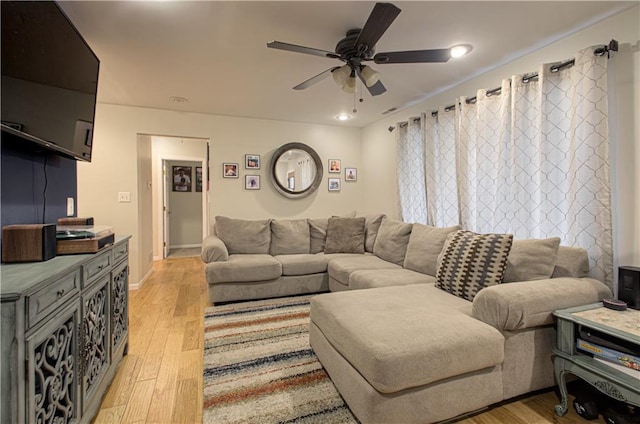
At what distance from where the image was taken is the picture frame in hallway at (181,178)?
698 cm

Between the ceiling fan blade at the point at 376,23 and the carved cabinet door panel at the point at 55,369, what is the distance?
1915 millimetres

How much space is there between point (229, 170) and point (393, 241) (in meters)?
2.47

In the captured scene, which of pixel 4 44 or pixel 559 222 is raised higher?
pixel 4 44

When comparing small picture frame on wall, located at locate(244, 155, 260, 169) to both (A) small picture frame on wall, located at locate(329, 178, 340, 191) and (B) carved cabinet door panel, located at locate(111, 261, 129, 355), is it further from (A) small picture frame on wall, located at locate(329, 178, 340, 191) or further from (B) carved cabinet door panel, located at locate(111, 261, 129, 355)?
(B) carved cabinet door panel, located at locate(111, 261, 129, 355)

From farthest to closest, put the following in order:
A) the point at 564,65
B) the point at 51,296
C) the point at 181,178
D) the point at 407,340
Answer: the point at 181,178 < the point at 564,65 < the point at 407,340 < the point at 51,296

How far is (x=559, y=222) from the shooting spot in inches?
84.8

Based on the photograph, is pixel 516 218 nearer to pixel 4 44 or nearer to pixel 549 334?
pixel 549 334

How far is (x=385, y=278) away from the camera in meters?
2.58

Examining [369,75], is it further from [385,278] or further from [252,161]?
[252,161]

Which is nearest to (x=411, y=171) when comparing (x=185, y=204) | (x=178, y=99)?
(x=178, y=99)

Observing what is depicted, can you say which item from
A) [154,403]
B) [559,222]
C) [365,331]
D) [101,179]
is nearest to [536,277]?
[559,222]

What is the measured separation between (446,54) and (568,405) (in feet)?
7.24

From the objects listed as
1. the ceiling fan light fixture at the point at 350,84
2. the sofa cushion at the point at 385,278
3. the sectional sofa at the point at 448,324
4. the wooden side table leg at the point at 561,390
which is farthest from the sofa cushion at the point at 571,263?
the ceiling fan light fixture at the point at 350,84

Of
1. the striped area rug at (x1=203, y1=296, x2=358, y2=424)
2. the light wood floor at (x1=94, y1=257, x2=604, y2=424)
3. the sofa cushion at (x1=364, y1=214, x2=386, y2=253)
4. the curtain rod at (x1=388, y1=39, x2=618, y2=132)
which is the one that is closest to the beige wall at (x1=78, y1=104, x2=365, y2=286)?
the sofa cushion at (x1=364, y1=214, x2=386, y2=253)
